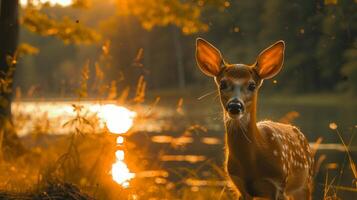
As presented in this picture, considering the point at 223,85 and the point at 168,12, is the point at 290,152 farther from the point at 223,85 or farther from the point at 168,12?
the point at 168,12

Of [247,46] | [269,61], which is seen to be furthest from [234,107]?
[247,46]

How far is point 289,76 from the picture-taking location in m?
59.0

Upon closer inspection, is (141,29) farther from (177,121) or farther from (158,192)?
(158,192)

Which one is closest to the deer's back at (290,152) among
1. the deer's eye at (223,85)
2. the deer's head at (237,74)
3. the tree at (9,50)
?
the deer's head at (237,74)

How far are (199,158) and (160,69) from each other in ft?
216

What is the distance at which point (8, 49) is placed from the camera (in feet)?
45.6

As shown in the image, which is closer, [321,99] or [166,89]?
[321,99]

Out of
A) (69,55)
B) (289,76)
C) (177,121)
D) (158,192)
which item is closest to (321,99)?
(289,76)

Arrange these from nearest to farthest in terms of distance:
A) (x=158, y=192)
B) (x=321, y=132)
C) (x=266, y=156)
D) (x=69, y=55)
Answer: (x=266, y=156)
(x=158, y=192)
(x=321, y=132)
(x=69, y=55)

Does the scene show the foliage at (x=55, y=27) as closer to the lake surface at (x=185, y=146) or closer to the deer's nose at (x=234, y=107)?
the lake surface at (x=185, y=146)

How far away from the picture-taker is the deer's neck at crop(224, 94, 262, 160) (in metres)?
7.27

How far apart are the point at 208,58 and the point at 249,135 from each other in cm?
90

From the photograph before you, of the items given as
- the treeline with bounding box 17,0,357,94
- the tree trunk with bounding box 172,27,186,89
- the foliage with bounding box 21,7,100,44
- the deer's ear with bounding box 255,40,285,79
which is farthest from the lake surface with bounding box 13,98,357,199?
the tree trunk with bounding box 172,27,186,89

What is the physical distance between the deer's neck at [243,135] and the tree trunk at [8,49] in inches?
268
